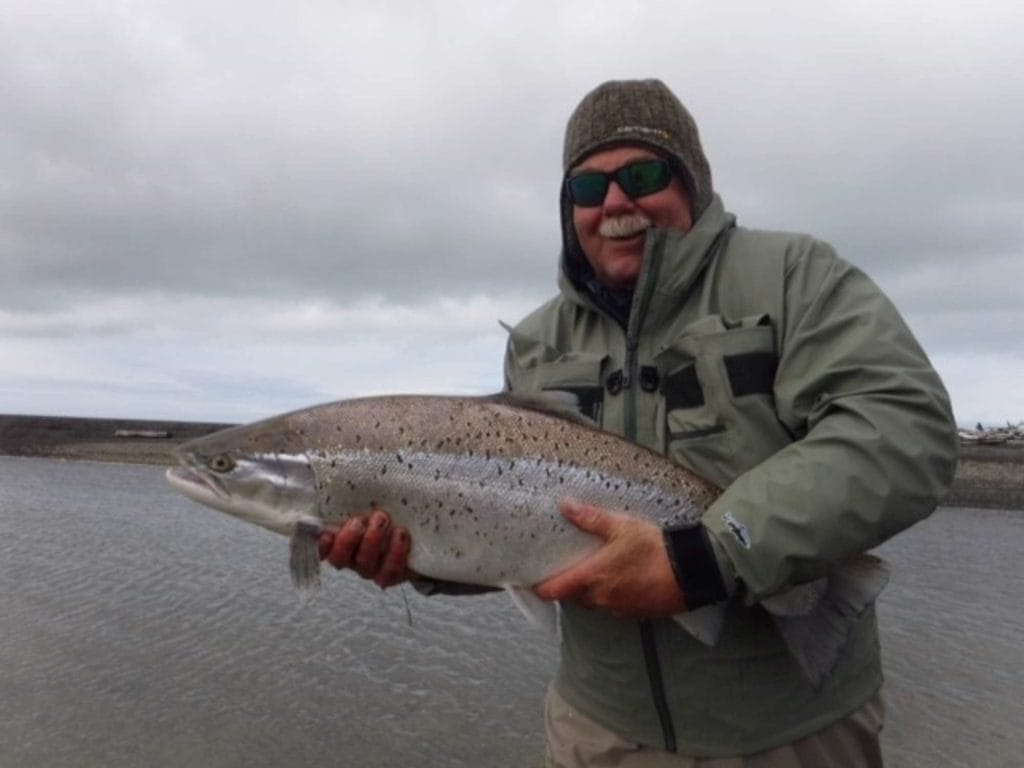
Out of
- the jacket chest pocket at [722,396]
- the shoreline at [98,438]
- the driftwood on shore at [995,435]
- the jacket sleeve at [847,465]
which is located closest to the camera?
the jacket sleeve at [847,465]

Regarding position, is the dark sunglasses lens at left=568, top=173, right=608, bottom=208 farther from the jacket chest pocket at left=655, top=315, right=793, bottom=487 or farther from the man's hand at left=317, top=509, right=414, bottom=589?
the man's hand at left=317, top=509, right=414, bottom=589

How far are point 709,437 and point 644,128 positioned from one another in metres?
1.41

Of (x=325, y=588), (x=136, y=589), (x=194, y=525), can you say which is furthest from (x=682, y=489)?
(x=194, y=525)

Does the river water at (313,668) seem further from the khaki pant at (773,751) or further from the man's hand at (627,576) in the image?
the man's hand at (627,576)

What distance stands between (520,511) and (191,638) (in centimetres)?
1144

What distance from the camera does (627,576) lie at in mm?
3068

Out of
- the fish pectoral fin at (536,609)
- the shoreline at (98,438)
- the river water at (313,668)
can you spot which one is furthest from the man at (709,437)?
the shoreline at (98,438)

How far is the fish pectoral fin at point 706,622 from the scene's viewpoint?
10.5 ft

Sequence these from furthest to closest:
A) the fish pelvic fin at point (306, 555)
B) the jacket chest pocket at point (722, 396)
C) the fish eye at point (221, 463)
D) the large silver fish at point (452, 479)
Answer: the fish eye at point (221, 463), the fish pelvic fin at point (306, 555), the large silver fish at point (452, 479), the jacket chest pocket at point (722, 396)

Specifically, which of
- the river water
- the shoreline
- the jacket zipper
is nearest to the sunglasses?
the jacket zipper

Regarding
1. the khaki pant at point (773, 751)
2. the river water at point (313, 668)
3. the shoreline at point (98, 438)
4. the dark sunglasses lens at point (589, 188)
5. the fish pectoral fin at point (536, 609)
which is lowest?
the river water at point (313, 668)

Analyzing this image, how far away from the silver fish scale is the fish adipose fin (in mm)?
583

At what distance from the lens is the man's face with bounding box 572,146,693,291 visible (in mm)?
3793

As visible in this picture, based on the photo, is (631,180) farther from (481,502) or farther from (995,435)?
(995,435)
